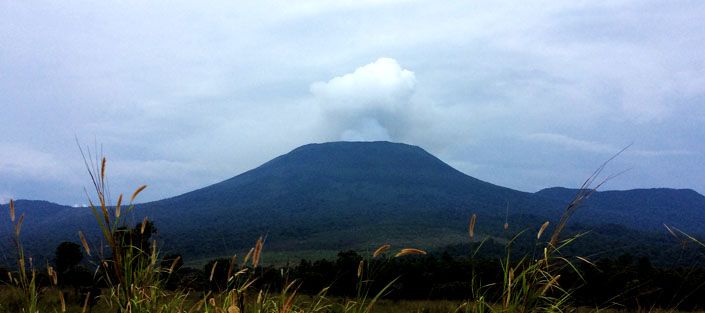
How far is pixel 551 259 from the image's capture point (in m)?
4.24

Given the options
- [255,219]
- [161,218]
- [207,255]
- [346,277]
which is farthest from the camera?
[161,218]

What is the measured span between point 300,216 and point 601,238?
343ft

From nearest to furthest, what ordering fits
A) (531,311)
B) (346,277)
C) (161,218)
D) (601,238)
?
(531,311) < (346,277) < (601,238) < (161,218)

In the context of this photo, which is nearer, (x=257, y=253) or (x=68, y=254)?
(x=257, y=253)

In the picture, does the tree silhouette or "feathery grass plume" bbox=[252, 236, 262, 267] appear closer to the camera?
"feathery grass plume" bbox=[252, 236, 262, 267]

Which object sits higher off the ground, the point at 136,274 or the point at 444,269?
the point at 136,274

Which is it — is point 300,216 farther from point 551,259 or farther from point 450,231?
point 551,259

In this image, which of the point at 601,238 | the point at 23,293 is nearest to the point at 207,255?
the point at 601,238

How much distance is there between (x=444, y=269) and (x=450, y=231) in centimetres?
12508

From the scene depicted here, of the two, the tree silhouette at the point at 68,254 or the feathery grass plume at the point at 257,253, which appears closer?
the feathery grass plume at the point at 257,253

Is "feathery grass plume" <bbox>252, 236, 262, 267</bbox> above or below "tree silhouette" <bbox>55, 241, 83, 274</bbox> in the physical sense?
above

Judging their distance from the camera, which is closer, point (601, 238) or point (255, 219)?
point (601, 238)

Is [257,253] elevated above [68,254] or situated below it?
above

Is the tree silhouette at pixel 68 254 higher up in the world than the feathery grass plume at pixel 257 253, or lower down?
lower down
